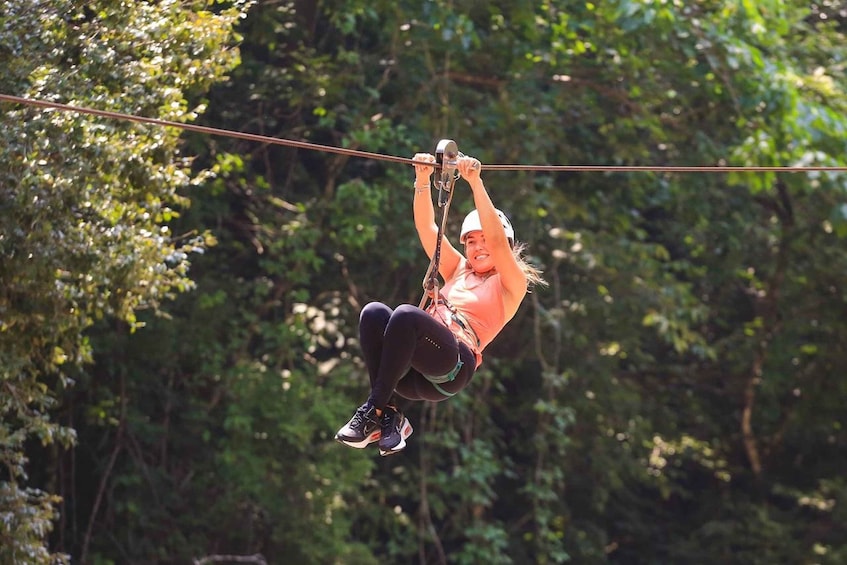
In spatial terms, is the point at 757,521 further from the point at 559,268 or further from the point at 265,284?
the point at 265,284

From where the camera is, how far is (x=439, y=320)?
187 inches

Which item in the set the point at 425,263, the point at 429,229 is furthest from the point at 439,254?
the point at 425,263

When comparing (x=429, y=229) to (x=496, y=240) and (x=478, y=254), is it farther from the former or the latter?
(x=496, y=240)

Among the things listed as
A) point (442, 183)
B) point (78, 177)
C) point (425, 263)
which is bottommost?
point (425, 263)

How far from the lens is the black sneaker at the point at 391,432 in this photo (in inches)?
184

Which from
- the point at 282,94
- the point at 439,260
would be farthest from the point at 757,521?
the point at 439,260

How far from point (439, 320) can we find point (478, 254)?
1.10 ft

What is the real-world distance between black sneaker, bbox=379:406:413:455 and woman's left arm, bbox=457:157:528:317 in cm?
54

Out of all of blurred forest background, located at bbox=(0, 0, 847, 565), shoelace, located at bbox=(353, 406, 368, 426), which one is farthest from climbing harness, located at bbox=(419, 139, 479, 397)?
blurred forest background, located at bbox=(0, 0, 847, 565)

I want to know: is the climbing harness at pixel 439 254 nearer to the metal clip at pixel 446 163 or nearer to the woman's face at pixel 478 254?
the metal clip at pixel 446 163

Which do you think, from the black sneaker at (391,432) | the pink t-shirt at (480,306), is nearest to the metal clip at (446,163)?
the pink t-shirt at (480,306)

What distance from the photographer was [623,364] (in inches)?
511

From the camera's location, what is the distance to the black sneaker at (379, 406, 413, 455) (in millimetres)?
4672

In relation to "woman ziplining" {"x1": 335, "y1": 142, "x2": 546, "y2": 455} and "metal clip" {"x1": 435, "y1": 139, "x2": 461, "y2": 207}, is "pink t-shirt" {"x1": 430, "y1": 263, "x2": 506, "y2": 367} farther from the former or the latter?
"metal clip" {"x1": 435, "y1": 139, "x2": 461, "y2": 207}
